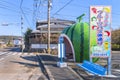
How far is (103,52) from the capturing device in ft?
61.1

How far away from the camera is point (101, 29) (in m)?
18.6

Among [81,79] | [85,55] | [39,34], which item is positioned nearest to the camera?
[81,79]

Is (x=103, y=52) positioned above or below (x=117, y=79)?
above

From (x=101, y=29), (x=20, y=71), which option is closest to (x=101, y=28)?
(x=101, y=29)

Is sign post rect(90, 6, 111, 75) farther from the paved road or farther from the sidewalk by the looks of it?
the paved road

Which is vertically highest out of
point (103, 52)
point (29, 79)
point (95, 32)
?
point (95, 32)

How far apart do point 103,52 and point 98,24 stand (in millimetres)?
1740

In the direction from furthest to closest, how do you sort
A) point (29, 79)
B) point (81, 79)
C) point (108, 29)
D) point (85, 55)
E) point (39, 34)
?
point (39, 34) → point (85, 55) → point (108, 29) → point (29, 79) → point (81, 79)

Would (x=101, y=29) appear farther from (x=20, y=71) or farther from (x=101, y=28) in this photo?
(x=20, y=71)

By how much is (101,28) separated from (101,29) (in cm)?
6

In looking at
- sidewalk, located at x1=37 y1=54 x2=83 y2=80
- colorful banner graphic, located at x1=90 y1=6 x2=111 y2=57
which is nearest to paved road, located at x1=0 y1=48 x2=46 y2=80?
sidewalk, located at x1=37 y1=54 x2=83 y2=80

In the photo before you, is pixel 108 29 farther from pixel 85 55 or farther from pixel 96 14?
pixel 85 55

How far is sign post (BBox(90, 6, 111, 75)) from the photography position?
18.5 metres

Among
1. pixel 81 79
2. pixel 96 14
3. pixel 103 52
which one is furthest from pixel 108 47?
pixel 81 79
